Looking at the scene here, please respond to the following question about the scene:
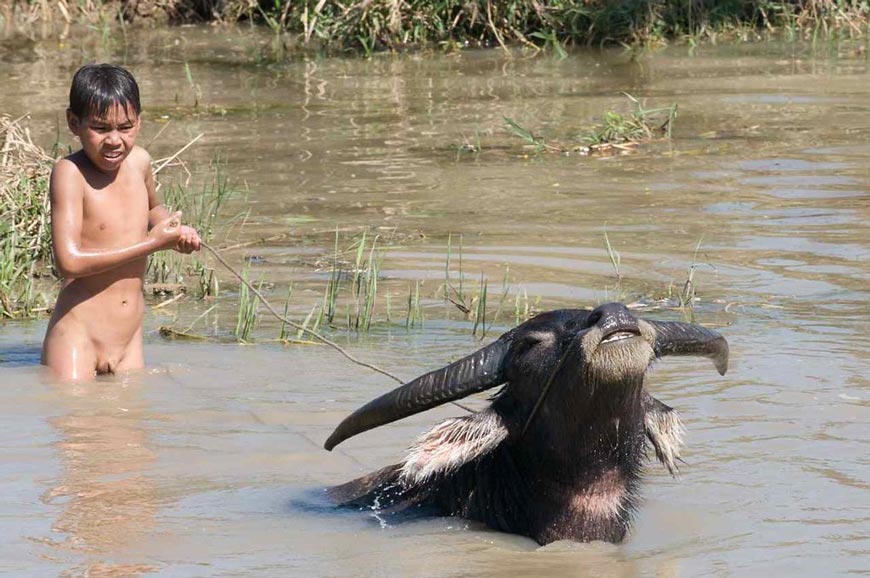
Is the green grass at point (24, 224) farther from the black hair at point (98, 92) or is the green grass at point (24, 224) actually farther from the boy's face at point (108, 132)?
the black hair at point (98, 92)

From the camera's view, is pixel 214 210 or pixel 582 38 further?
pixel 582 38

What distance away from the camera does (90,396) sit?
4.90 meters

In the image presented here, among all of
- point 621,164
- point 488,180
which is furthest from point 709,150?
point 488,180

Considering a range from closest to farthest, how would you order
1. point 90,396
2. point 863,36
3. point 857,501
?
point 857,501 < point 90,396 < point 863,36

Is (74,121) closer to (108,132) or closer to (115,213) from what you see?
(108,132)

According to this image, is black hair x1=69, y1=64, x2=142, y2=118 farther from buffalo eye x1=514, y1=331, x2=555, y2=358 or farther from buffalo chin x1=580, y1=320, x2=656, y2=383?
buffalo chin x1=580, y1=320, x2=656, y2=383

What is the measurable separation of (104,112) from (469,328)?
168cm

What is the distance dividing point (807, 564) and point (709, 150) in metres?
5.73

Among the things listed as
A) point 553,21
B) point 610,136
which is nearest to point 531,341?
point 610,136

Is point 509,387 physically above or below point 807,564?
above

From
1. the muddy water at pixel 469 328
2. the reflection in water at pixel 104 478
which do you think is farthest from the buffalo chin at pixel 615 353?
the reflection in water at pixel 104 478

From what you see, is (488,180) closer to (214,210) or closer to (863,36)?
(214,210)

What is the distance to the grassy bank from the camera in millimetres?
13188

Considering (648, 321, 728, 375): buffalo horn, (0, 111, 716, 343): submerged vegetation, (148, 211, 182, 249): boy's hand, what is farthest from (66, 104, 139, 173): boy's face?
(648, 321, 728, 375): buffalo horn
